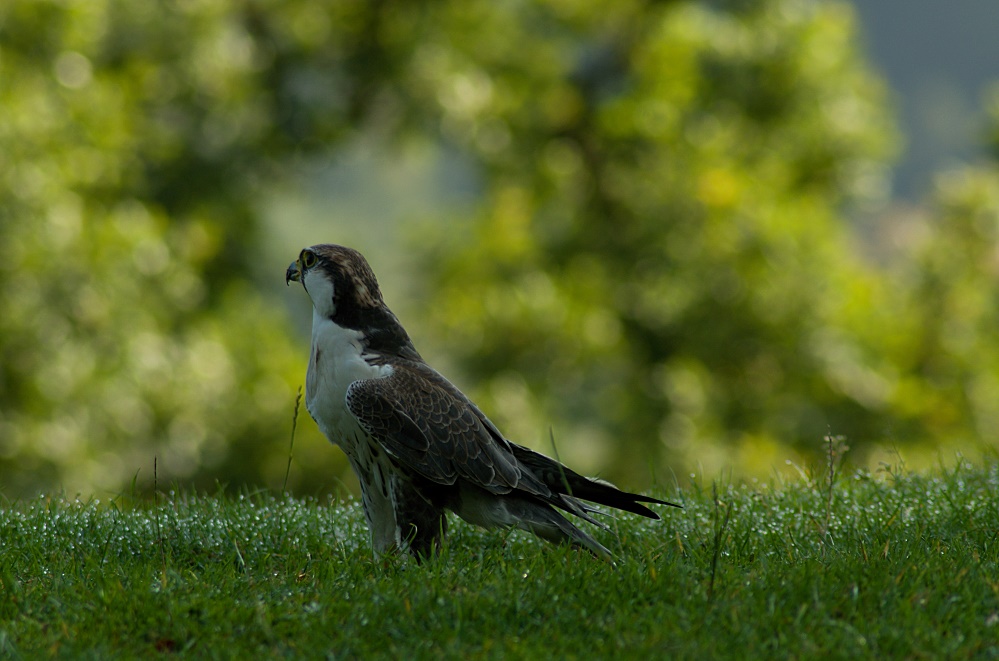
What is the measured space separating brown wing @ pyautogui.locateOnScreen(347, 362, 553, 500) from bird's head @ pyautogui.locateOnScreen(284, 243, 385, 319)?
1.37 feet

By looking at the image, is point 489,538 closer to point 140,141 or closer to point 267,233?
point 140,141

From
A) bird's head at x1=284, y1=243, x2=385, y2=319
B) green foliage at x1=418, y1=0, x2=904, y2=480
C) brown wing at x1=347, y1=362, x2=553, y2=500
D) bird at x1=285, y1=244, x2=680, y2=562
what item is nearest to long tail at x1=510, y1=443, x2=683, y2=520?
bird at x1=285, y1=244, x2=680, y2=562

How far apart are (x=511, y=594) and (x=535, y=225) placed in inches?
572

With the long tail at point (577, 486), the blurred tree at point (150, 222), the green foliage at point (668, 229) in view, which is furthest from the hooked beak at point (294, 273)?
the green foliage at point (668, 229)

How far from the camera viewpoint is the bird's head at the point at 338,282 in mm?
5109

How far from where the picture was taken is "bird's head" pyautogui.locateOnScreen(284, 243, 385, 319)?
511cm

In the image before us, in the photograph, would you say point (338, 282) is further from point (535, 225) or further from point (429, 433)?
point (535, 225)

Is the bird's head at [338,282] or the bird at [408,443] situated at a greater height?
the bird's head at [338,282]

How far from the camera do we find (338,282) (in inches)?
201

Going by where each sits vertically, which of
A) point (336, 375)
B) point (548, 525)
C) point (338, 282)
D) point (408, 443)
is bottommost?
point (548, 525)

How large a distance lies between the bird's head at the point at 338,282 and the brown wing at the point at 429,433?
418mm

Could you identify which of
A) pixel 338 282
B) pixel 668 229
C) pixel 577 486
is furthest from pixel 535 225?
pixel 577 486

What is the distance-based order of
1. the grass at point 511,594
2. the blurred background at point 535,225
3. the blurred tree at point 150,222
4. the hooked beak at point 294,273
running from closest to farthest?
the grass at point 511,594 < the hooked beak at point 294,273 < the blurred tree at point 150,222 < the blurred background at point 535,225

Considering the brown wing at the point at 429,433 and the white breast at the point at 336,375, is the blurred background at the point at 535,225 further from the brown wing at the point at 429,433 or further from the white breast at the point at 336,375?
the brown wing at the point at 429,433
